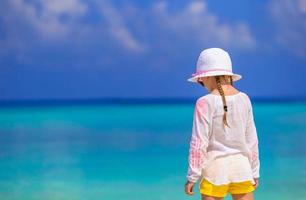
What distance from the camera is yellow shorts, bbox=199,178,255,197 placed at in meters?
2.00

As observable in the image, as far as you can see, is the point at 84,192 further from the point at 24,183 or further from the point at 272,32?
the point at 272,32

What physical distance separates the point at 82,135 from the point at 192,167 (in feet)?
18.3

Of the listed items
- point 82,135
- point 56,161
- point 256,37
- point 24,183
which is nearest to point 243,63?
point 256,37

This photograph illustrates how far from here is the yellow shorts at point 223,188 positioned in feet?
6.57

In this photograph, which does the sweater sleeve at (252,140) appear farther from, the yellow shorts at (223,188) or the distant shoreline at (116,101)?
the distant shoreline at (116,101)

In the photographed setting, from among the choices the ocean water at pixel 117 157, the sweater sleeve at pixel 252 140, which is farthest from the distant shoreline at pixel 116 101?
the sweater sleeve at pixel 252 140

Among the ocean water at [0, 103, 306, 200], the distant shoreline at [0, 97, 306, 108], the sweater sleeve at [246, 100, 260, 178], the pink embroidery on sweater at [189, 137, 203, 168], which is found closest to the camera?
the pink embroidery on sweater at [189, 137, 203, 168]

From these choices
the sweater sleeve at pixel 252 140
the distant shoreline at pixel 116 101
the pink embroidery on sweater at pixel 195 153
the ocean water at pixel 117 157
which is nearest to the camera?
the pink embroidery on sweater at pixel 195 153

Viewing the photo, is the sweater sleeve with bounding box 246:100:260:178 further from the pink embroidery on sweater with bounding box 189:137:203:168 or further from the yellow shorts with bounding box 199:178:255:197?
the pink embroidery on sweater with bounding box 189:137:203:168

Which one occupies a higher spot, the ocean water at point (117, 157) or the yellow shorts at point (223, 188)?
the ocean water at point (117, 157)

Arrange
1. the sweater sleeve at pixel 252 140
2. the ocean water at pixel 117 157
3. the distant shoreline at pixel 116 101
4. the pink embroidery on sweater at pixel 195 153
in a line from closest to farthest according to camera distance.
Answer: the pink embroidery on sweater at pixel 195 153
the sweater sleeve at pixel 252 140
the ocean water at pixel 117 157
the distant shoreline at pixel 116 101

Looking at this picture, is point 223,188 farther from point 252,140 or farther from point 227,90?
point 227,90

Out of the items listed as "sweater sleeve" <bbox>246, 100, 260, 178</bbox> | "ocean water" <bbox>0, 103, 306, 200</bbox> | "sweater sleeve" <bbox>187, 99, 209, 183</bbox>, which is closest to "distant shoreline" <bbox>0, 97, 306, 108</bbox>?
"ocean water" <bbox>0, 103, 306, 200</bbox>

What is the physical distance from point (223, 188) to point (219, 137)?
147mm
